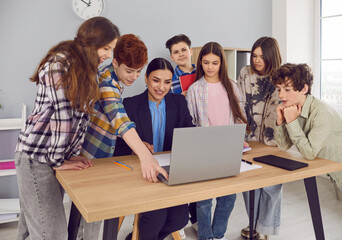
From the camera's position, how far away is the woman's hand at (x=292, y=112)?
1634 mm

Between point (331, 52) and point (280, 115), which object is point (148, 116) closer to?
point (280, 115)

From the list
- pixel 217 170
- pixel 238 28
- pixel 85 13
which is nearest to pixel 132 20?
pixel 85 13

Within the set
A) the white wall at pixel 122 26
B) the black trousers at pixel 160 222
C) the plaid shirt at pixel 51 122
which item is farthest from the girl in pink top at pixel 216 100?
the white wall at pixel 122 26

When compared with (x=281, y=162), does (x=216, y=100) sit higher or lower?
higher

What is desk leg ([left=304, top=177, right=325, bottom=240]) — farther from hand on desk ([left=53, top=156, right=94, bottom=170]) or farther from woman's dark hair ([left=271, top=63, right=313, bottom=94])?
hand on desk ([left=53, top=156, right=94, bottom=170])

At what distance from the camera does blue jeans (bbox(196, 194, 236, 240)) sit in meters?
2.03

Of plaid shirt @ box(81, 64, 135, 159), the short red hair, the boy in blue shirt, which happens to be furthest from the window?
plaid shirt @ box(81, 64, 135, 159)

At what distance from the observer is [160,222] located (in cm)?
171

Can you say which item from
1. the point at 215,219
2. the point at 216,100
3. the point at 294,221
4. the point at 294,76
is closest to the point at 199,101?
the point at 216,100

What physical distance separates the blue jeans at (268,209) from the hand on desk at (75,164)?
3.94ft

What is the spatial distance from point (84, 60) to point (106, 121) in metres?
0.42

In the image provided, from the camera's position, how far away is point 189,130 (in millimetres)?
1151

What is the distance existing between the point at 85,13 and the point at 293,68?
222cm

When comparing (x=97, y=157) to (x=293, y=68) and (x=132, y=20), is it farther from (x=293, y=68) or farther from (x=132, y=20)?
(x=132, y=20)
